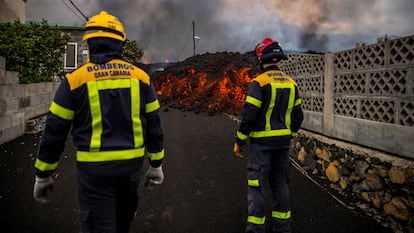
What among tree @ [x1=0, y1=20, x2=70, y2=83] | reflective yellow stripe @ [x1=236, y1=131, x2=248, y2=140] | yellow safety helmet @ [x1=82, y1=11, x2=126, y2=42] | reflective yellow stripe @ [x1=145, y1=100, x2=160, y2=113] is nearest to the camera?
yellow safety helmet @ [x1=82, y1=11, x2=126, y2=42]

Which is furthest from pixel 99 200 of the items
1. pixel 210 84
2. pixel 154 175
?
pixel 210 84

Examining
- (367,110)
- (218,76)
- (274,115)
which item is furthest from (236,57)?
(274,115)

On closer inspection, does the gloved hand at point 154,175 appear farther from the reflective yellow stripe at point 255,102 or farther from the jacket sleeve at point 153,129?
the reflective yellow stripe at point 255,102

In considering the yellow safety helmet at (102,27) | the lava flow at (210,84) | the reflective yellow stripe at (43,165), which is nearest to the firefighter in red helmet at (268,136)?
the yellow safety helmet at (102,27)

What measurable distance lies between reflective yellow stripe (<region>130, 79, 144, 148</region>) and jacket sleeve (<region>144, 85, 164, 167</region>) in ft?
0.56

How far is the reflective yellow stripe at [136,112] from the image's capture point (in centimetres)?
226

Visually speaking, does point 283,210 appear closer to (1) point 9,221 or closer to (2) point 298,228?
(2) point 298,228

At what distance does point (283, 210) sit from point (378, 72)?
2.67 meters

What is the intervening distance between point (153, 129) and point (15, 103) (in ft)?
20.8

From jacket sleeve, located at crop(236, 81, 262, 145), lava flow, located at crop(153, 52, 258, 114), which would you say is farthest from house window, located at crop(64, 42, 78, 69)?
jacket sleeve, located at crop(236, 81, 262, 145)

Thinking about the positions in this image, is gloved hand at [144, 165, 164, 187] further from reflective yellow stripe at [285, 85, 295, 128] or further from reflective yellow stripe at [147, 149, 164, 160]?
reflective yellow stripe at [285, 85, 295, 128]

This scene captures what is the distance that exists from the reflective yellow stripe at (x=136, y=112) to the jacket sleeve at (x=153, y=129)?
171 mm

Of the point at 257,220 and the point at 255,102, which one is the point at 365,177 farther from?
the point at 255,102

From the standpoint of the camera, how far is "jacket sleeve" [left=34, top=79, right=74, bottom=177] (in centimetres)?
213
